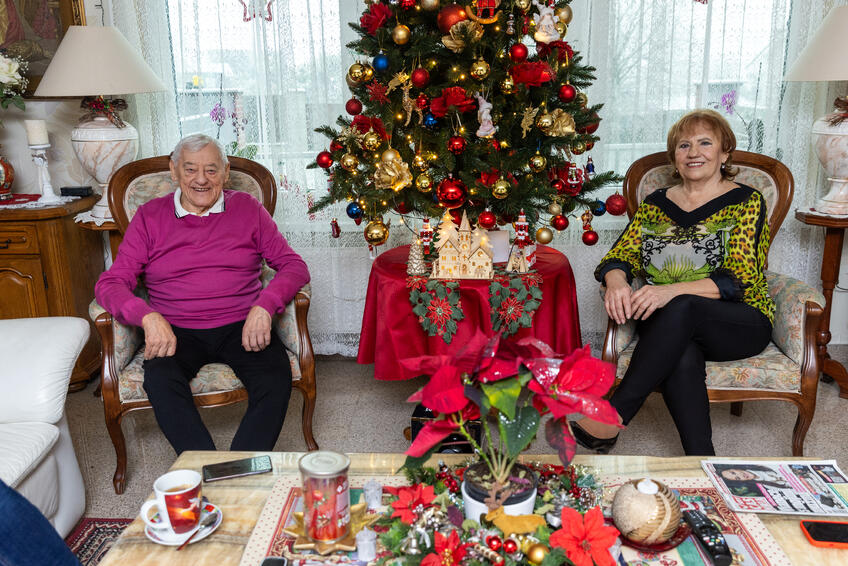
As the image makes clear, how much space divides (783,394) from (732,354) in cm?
20

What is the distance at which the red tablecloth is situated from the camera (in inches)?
94.5

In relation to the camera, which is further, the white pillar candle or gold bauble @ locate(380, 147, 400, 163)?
the white pillar candle

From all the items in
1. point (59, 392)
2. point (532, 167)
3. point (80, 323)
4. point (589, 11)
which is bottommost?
point (59, 392)

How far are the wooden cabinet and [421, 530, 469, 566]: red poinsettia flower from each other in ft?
7.92

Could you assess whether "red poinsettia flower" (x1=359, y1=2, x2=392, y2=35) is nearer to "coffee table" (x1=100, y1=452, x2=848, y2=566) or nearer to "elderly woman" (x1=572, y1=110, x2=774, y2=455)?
"elderly woman" (x1=572, y1=110, x2=774, y2=455)

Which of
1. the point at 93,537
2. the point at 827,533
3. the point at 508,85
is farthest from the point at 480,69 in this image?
the point at 93,537

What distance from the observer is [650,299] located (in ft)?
7.54

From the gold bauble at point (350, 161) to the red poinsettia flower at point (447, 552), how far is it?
1.45 m

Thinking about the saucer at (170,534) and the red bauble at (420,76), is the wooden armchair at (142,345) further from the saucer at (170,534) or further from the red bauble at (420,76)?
the saucer at (170,534)

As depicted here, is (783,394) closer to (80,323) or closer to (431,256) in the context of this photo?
(431,256)

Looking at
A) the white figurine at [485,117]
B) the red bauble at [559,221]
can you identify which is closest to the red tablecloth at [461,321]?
the red bauble at [559,221]

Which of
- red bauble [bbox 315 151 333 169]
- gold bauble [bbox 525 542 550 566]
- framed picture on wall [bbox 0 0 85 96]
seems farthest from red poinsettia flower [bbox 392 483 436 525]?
framed picture on wall [bbox 0 0 85 96]

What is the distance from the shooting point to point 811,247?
3.38 m

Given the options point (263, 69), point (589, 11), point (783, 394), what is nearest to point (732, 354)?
point (783, 394)
